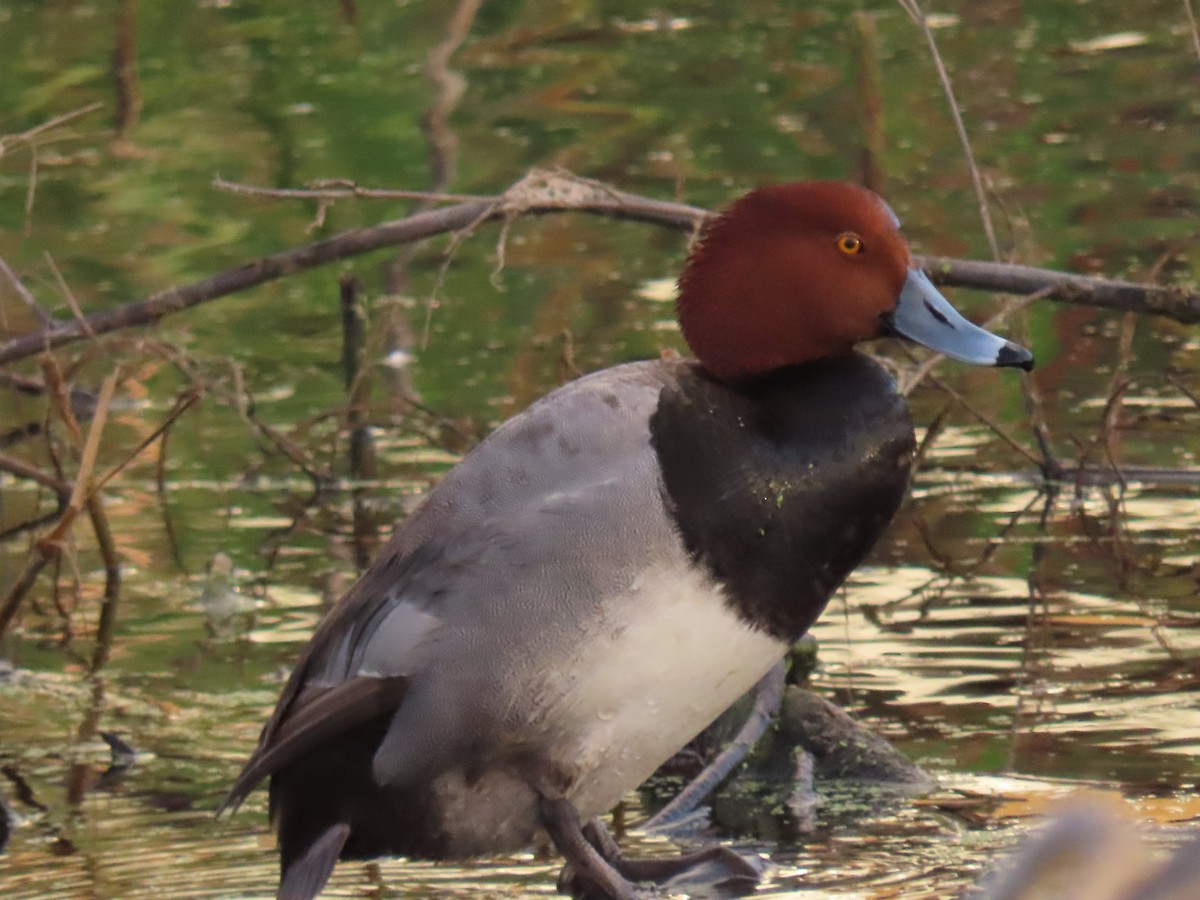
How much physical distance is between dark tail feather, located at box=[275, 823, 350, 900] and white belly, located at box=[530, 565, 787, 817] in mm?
387

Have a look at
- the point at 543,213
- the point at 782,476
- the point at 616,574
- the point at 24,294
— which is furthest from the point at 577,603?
the point at 24,294

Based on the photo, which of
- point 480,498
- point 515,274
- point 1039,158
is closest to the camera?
point 480,498

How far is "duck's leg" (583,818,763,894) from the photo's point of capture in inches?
140

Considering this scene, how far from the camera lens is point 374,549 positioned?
5902 millimetres

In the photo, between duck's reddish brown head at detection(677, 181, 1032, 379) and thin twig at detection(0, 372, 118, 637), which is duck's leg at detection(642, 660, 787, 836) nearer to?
duck's reddish brown head at detection(677, 181, 1032, 379)

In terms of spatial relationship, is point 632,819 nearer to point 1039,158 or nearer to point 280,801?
point 280,801

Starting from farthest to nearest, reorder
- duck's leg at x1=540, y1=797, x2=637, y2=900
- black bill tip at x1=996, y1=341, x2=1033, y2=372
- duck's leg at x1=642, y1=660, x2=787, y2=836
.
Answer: duck's leg at x1=642, y1=660, x2=787, y2=836 → black bill tip at x1=996, y1=341, x2=1033, y2=372 → duck's leg at x1=540, y1=797, x2=637, y2=900

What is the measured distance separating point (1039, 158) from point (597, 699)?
6.95 metres

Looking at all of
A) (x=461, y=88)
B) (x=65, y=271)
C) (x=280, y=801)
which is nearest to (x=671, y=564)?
(x=280, y=801)

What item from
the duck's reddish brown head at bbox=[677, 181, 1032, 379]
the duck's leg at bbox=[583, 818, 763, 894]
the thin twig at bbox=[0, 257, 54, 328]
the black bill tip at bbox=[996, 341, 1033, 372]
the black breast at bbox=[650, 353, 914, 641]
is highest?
the duck's reddish brown head at bbox=[677, 181, 1032, 379]

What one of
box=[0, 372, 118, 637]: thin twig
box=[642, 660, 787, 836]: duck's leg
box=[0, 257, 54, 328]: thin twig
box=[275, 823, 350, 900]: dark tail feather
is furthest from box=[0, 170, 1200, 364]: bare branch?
box=[275, 823, 350, 900]: dark tail feather

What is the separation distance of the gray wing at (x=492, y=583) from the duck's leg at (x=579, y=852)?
0.56 ft

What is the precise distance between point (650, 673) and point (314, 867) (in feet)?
2.07

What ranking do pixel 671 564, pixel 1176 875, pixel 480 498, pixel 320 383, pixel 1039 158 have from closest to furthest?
pixel 1176 875, pixel 671 564, pixel 480 498, pixel 320 383, pixel 1039 158
